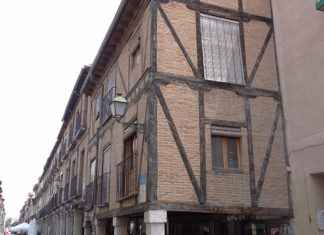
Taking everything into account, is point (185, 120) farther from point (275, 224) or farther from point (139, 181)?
point (275, 224)

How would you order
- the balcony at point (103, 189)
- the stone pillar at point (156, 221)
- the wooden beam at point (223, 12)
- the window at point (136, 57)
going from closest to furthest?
the stone pillar at point (156, 221), the wooden beam at point (223, 12), the window at point (136, 57), the balcony at point (103, 189)

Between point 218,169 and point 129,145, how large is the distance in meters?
2.66

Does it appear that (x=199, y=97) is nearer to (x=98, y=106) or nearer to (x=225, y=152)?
(x=225, y=152)

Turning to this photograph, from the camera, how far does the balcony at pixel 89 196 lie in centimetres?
1362

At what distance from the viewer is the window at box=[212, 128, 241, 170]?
29.8 ft

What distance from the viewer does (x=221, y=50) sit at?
9.81m

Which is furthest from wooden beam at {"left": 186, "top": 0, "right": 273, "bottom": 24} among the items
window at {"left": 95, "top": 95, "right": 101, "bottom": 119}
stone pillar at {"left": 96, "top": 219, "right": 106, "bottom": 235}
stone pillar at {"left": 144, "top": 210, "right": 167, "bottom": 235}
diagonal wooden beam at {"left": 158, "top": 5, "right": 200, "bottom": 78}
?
stone pillar at {"left": 96, "top": 219, "right": 106, "bottom": 235}

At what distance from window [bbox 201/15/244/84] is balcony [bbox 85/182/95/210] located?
21.2 feet

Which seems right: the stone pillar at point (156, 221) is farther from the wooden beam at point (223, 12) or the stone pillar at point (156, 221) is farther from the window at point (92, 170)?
the window at point (92, 170)

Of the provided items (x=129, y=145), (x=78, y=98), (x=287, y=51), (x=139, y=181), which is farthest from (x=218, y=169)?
(x=78, y=98)

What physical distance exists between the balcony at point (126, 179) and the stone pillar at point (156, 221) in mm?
1196

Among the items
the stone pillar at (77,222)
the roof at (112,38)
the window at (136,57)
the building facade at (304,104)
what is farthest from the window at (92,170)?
the building facade at (304,104)

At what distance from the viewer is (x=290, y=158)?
9289 millimetres

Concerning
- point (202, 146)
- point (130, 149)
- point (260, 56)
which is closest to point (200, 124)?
point (202, 146)
